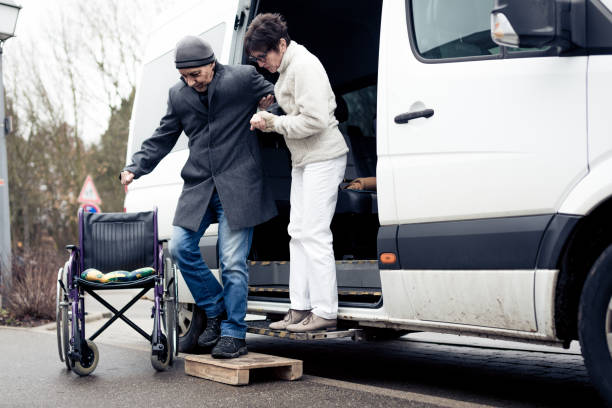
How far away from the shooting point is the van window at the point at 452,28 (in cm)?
358

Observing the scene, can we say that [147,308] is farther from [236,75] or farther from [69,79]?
[69,79]

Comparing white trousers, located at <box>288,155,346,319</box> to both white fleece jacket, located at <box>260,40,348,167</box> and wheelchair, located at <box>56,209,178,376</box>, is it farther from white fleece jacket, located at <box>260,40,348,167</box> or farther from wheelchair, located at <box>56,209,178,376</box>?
wheelchair, located at <box>56,209,178,376</box>

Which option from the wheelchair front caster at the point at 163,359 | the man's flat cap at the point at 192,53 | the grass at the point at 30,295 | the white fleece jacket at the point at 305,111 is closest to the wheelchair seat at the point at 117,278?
the wheelchair front caster at the point at 163,359

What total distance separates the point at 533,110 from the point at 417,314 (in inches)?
44.7

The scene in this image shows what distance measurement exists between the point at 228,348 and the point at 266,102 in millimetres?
1542

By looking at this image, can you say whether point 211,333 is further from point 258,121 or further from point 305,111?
point 305,111

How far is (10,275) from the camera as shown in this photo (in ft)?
29.5

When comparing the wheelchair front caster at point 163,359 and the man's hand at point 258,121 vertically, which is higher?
the man's hand at point 258,121

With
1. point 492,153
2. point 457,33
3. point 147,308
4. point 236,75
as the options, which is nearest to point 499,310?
point 492,153

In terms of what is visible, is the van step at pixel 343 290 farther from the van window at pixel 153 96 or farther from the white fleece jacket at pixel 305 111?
the van window at pixel 153 96

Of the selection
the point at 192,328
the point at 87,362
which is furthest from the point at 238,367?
the point at 192,328

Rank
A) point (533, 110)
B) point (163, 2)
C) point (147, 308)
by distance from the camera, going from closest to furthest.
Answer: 1. point (533, 110)
2. point (147, 308)
3. point (163, 2)

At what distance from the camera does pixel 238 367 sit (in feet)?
13.7

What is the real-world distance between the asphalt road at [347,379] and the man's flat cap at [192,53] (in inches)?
74.5
